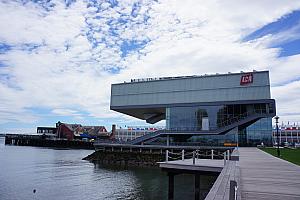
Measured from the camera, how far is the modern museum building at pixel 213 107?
5369 centimetres

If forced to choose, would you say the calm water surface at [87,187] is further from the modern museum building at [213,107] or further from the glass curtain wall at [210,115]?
the glass curtain wall at [210,115]

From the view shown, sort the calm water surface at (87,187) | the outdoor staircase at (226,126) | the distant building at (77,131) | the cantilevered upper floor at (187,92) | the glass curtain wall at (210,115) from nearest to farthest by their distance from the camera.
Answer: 1. the calm water surface at (87,187)
2. the outdoor staircase at (226,126)
3. the glass curtain wall at (210,115)
4. the cantilevered upper floor at (187,92)
5. the distant building at (77,131)

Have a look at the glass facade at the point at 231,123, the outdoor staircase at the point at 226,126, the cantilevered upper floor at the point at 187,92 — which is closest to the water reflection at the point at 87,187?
the outdoor staircase at the point at 226,126

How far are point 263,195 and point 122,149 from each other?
46252mm

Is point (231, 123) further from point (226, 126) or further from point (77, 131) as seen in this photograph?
point (77, 131)

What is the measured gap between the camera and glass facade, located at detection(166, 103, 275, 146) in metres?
53.4

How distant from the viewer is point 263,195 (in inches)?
348

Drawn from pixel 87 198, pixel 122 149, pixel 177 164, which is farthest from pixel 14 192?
pixel 122 149

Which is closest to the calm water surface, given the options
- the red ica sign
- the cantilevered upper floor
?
the cantilevered upper floor

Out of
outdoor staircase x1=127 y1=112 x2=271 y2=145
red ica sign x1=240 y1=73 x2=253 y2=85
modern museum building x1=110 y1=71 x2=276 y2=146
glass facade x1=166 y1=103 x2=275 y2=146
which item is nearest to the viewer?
outdoor staircase x1=127 y1=112 x2=271 y2=145

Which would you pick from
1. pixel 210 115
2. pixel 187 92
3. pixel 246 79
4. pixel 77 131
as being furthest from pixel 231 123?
pixel 77 131

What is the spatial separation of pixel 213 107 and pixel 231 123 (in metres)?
4.86

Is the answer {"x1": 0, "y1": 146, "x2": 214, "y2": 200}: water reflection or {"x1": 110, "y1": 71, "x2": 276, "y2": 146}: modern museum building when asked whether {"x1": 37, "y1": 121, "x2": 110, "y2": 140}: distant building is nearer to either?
{"x1": 110, "y1": 71, "x2": 276, "y2": 146}: modern museum building

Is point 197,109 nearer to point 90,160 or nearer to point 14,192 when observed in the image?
point 90,160
